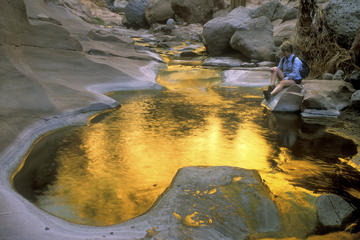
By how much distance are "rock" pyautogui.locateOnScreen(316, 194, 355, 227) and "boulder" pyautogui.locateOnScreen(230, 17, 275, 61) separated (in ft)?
28.8

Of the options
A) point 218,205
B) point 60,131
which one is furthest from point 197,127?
point 218,205

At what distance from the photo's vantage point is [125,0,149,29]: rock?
2192cm

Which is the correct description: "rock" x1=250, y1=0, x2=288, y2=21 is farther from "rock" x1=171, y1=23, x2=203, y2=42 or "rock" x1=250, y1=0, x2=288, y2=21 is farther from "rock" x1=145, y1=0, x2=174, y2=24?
"rock" x1=145, y1=0, x2=174, y2=24

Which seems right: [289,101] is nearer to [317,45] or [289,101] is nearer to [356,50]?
[356,50]

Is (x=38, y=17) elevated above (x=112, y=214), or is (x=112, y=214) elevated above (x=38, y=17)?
(x=38, y=17)

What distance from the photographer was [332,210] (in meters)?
2.48

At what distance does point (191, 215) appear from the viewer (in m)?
2.41

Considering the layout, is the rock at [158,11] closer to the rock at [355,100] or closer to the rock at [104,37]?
the rock at [104,37]

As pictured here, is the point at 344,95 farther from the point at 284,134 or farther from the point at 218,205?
the point at 218,205

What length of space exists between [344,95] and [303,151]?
7.88ft

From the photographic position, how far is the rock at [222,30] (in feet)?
37.5

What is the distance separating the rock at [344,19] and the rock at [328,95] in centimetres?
149

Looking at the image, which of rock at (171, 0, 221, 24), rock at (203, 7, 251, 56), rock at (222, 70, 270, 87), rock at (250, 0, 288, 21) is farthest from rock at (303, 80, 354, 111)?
rock at (171, 0, 221, 24)

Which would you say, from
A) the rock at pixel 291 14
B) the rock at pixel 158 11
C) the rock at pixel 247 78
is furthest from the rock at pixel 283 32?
the rock at pixel 158 11
